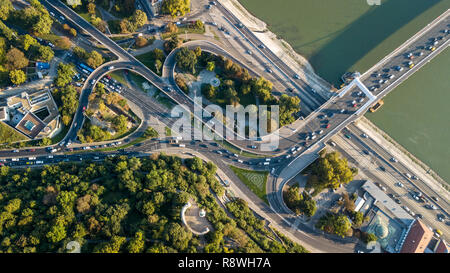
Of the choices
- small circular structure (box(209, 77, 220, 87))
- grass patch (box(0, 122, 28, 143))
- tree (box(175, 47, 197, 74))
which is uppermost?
tree (box(175, 47, 197, 74))

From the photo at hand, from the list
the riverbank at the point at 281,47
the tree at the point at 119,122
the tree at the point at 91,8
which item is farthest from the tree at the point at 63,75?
the riverbank at the point at 281,47

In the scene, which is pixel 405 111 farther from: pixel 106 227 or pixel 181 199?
pixel 106 227

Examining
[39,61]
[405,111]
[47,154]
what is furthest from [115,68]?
[405,111]

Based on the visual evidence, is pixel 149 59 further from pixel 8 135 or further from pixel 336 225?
pixel 336 225

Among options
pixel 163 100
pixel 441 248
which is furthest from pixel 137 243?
pixel 441 248

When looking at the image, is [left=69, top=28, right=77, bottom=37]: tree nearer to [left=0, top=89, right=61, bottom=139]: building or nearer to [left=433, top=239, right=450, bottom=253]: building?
[left=0, top=89, right=61, bottom=139]: building

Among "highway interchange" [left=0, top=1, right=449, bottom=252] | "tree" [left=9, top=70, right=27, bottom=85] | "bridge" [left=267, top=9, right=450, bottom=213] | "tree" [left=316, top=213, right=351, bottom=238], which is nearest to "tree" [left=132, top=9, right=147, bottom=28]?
"highway interchange" [left=0, top=1, right=449, bottom=252]

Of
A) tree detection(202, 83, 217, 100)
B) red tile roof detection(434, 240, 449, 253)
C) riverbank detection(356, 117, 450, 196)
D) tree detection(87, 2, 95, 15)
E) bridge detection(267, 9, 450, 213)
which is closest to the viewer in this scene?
red tile roof detection(434, 240, 449, 253)

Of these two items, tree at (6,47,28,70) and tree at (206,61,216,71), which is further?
tree at (206,61,216,71)

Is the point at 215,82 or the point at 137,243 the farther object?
the point at 215,82
